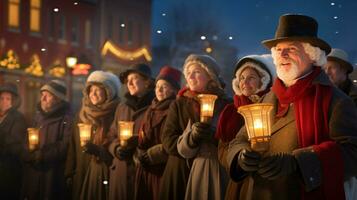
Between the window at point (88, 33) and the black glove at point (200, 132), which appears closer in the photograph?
the black glove at point (200, 132)

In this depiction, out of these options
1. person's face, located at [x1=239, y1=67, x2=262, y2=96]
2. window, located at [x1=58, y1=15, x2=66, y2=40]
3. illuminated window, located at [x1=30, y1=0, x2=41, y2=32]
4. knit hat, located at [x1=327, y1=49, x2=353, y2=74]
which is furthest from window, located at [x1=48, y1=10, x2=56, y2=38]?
person's face, located at [x1=239, y1=67, x2=262, y2=96]

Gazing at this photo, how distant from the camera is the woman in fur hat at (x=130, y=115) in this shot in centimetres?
736

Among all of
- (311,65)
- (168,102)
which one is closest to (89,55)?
(168,102)

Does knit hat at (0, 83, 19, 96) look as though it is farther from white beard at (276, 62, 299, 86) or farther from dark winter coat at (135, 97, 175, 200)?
white beard at (276, 62, 299, 86)

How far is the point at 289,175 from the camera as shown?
3588 millimetres

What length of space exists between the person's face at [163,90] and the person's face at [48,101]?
244 cm

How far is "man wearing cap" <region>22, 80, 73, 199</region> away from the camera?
825 cm

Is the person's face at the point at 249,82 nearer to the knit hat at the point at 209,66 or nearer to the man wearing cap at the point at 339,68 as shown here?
the knit hat at the point at 209,66

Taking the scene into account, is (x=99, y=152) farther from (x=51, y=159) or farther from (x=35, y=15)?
(x=35, y=15)

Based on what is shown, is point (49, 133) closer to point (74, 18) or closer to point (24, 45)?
point (24, 45)

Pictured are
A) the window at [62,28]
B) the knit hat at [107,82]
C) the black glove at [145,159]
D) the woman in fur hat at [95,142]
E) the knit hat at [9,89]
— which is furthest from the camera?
the window at [62,28]

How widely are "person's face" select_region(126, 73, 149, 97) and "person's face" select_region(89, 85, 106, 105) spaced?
2.07 ft

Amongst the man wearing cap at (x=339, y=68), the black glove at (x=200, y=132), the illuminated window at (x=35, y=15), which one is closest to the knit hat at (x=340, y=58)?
the man wearing cap at (x=339, y=68)

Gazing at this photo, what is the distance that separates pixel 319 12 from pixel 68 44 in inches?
698
